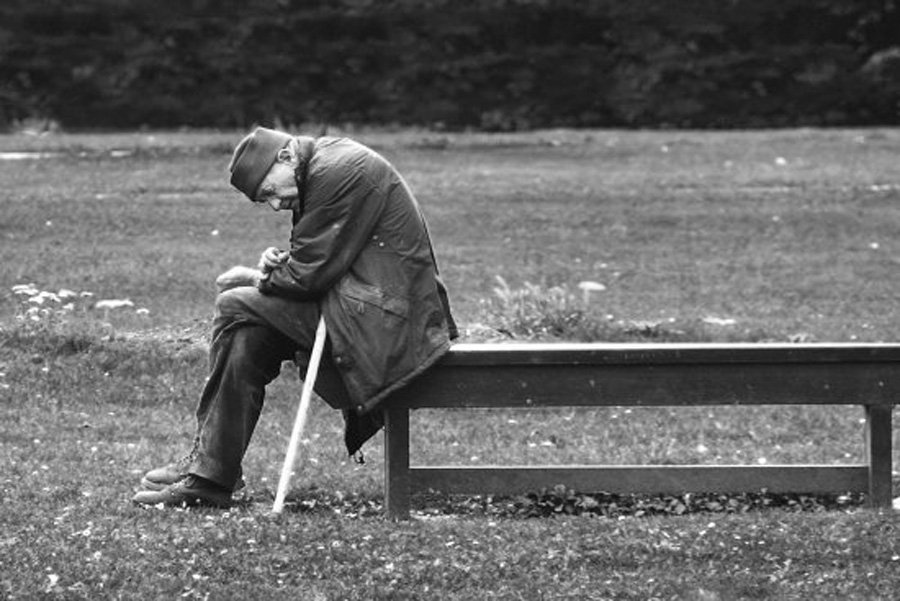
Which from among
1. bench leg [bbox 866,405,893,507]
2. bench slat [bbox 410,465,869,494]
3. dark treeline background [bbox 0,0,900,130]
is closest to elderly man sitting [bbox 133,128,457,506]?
bench slat [bbox 410,465,869,494]

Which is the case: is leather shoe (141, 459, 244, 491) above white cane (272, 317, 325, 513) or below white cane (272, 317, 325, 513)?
below

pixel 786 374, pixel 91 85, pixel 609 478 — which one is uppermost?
pixel 786 374

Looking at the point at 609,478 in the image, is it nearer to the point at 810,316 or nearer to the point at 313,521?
the point at 313,521

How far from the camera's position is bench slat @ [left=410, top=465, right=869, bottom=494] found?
265 inches

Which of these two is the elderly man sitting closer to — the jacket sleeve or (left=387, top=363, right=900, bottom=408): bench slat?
the jacket sleeve

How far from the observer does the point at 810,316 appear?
1102 centimetres

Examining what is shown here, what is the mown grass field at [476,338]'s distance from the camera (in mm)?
5832

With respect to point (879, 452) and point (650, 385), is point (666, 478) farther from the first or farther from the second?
point (879, 452)

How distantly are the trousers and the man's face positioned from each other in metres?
0.30

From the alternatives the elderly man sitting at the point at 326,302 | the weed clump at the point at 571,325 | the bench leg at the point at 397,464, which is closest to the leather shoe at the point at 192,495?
the elderly man sitting at the point at 326,302

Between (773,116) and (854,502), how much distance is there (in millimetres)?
12966

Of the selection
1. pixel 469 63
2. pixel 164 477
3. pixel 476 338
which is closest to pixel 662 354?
pixel 164 477

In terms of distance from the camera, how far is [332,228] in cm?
641

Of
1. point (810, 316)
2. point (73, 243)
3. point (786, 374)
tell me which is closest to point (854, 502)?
point (786, 374)
